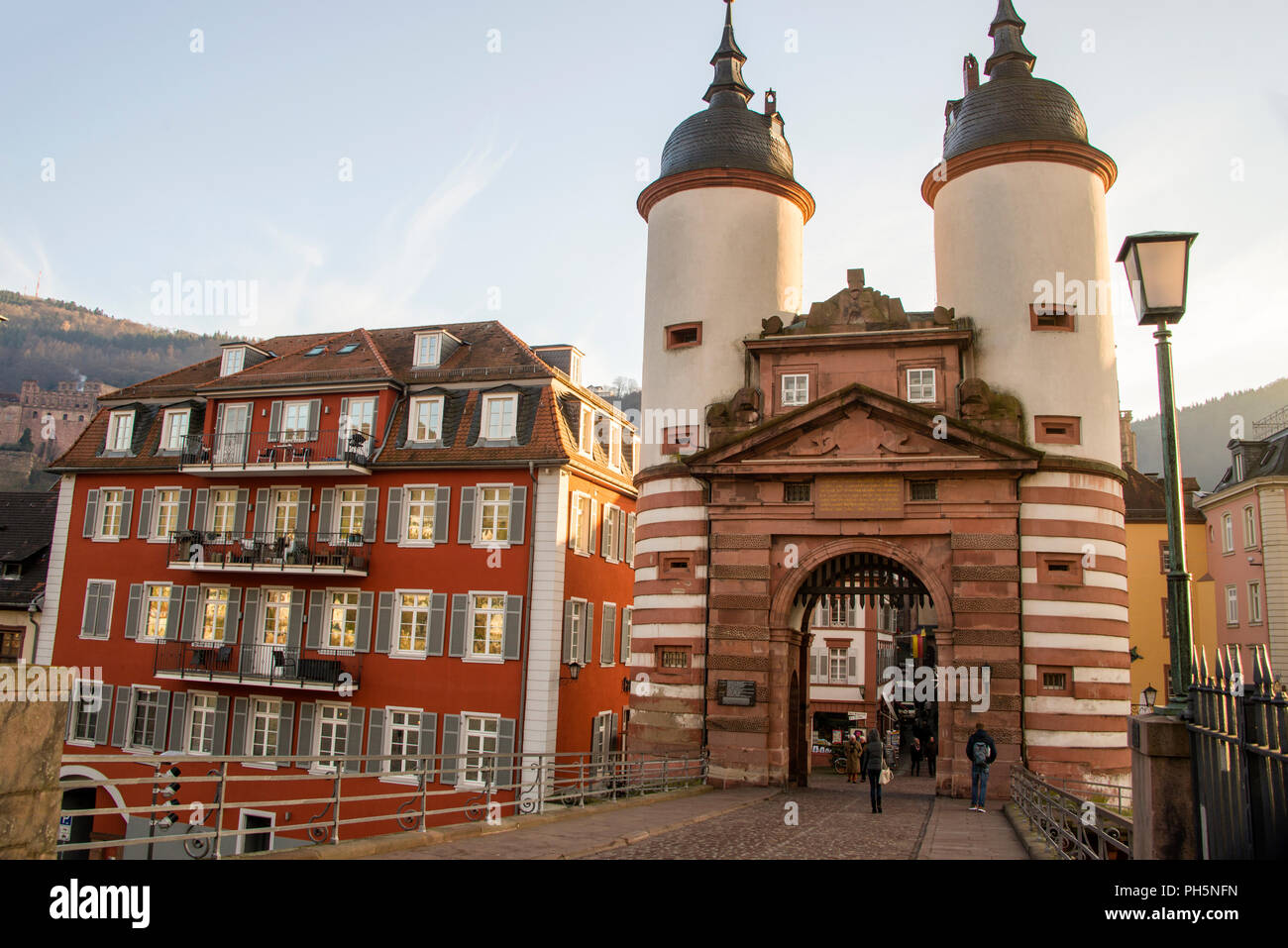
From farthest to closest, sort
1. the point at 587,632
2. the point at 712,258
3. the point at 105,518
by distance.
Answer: the point at 105,518, the point at 587,632, the point at 712,258

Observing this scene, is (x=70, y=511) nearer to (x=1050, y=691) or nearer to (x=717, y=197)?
(x=717, y=197)

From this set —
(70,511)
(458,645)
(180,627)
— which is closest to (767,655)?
(458,645)

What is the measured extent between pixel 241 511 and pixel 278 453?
2.45 meters

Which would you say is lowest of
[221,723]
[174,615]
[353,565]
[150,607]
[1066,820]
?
[221,723]

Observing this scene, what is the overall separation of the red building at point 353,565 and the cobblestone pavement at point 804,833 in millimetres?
9238

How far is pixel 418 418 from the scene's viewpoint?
3328cm

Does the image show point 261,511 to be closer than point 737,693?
No

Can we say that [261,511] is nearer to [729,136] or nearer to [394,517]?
[394,517]

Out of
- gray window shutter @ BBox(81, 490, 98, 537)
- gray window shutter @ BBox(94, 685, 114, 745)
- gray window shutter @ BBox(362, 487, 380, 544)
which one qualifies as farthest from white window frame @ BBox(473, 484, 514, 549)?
gray window shutter @ BBox(81, 490, 98, 537)

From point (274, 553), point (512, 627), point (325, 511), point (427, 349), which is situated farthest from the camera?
point (427, 349)

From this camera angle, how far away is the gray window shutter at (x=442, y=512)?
31.5 m

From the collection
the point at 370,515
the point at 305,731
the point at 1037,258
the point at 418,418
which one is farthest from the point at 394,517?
the point at 1037,258

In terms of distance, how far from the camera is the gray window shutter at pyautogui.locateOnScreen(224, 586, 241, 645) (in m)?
33.1
